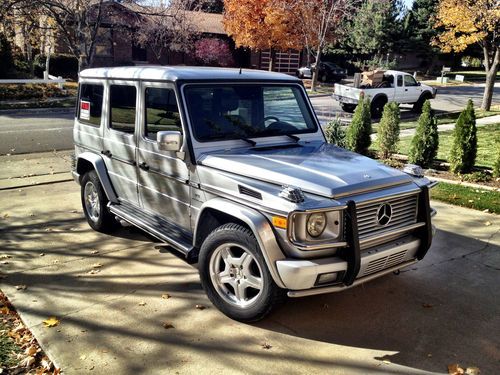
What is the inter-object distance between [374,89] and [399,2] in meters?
29.4

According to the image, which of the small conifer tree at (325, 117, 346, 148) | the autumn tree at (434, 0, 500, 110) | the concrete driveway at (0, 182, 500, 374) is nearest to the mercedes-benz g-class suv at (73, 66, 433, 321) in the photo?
the concrete driveway at (0, 182, 500, 374)

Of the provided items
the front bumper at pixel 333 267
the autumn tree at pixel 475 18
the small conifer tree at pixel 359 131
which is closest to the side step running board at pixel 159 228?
the front bumper at pixel 333 267

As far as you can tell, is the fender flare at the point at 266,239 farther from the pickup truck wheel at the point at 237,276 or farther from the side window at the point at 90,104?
the side window at the point at 90,104

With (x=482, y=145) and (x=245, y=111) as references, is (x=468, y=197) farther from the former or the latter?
(x=482, y=145)

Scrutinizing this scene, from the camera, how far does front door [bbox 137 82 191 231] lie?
4.55m

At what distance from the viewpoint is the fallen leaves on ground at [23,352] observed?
11.2 ft

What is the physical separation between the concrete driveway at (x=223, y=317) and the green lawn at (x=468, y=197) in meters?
1.55

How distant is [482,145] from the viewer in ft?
42.2

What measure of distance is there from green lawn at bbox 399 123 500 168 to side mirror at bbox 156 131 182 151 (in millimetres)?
8166

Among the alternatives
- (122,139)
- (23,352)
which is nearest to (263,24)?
(122,139)

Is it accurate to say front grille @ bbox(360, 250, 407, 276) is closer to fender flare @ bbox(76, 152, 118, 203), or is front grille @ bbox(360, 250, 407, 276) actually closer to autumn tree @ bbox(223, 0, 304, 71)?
fender flare @ bbox(76, 152, 118, 203)

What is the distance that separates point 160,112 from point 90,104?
1.72 meters

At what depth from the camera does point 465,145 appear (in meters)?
9.05

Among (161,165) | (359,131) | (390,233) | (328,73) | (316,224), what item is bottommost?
(390,233)
